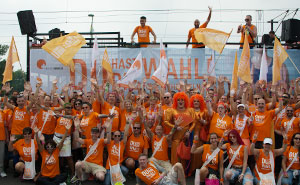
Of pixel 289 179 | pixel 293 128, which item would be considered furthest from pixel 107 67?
pixel 289 179

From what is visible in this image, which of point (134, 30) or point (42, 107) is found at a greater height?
point (134, 30)

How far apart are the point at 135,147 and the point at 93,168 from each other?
955 mm

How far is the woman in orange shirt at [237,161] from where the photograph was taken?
568 centimetres

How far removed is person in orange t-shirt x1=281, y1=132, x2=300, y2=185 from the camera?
19.0 feet

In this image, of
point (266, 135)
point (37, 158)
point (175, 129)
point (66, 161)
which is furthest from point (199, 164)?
point (37, 158)

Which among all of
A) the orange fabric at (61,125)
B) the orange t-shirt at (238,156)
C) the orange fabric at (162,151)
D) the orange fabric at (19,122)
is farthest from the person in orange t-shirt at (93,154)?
the orange t-shirt at (238,156)

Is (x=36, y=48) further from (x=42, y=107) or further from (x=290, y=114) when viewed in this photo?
(x=290, y=114)

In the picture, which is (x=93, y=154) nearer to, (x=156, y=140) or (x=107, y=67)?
(x=156, y=140)

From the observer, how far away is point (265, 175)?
5707 mm

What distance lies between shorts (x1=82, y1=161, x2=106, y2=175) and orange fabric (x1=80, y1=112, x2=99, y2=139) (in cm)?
57

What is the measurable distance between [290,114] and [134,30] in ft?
17.1

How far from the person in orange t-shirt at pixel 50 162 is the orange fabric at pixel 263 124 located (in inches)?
153

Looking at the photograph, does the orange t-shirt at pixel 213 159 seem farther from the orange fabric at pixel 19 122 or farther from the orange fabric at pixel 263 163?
the orange fabric at pixel 19 122

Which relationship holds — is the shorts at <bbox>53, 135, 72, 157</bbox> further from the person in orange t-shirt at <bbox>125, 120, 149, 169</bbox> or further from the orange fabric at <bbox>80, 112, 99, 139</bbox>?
the person in orange t-shirt at <bbox>125, 120, 149, 169</bbox>
